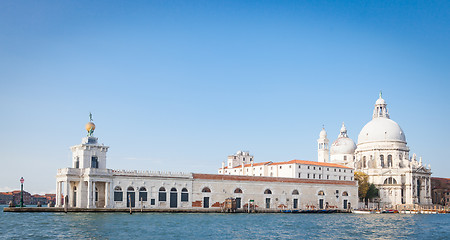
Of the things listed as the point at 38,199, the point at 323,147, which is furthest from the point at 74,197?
the point at 38,199

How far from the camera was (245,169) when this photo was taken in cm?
8975

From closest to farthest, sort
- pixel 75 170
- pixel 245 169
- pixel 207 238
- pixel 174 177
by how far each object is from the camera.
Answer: pixel 207 238, pixel 75 170, pixel 174 177, pixel 245 169

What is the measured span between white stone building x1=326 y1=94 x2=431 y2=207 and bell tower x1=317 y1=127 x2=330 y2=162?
0.21m

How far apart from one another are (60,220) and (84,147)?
52.6ft

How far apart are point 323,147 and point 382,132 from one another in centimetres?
1151

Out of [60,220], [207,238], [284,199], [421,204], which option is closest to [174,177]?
[284,199]

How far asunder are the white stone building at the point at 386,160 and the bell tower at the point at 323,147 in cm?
21

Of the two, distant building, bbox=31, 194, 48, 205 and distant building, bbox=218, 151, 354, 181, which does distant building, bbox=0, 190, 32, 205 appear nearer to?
distant building, bbox=31, 194, 48, 205

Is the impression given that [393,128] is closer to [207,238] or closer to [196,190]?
[196,190]

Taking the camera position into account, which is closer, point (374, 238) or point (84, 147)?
point (374, 238)

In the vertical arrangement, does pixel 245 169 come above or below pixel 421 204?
above

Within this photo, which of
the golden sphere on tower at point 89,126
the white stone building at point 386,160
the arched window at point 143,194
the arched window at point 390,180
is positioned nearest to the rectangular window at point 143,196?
the arched window at point 143,194

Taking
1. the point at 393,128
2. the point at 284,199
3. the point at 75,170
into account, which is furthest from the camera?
the point at 393,128

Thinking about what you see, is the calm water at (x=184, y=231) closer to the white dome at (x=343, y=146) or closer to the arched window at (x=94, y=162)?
the arched window at (x=94, y=162)
